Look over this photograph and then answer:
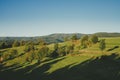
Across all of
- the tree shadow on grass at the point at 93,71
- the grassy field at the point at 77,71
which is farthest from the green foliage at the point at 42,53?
the tree shadow on grass at the point at 93,71

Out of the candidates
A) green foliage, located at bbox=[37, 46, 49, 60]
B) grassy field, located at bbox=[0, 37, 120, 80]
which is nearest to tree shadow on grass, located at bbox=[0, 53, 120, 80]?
grassy field, located at bbox=[0, 37, 120, 80]

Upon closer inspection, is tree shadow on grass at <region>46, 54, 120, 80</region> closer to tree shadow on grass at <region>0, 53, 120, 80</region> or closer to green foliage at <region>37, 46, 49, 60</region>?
tree shadow on grass at <region>0, 53, 120, 80</region>

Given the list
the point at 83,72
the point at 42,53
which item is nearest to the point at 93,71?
the point at 83,72

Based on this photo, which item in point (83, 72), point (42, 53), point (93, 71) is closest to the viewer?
point (93, 71)

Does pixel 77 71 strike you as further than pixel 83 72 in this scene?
Yes

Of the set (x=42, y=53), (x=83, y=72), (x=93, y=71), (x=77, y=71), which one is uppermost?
(x=42, y=53)

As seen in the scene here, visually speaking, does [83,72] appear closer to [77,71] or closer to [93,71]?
[77,71]

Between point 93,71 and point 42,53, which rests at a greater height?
point 42,53

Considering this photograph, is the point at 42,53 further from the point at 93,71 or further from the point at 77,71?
the point at 93,71

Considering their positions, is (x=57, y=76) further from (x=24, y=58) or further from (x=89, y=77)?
(x=24, y=58)

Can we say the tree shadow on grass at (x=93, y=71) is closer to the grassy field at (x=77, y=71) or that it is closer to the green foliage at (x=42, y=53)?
the grassy field at (x=77, y=71)

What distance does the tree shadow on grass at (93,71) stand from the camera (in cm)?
8002

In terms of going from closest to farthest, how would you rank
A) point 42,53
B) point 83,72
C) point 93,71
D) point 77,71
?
1. point 93,71
2. point 83,72
3. point 77,71
4. point 42,53

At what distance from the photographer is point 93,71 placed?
87.0m
